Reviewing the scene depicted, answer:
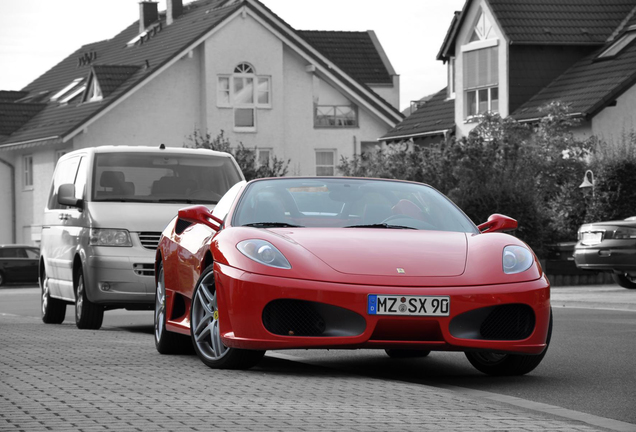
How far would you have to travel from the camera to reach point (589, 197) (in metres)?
30.6

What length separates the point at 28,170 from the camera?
178 feet

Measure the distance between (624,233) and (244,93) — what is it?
98.8ft

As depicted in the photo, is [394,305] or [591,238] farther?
[591,238]

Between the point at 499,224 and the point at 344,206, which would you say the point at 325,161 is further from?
the point at 499,224

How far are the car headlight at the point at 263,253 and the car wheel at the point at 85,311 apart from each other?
591 centimetres

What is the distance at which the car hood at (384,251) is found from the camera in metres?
8.22

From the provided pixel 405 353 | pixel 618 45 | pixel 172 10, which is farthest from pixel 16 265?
pixel 405 353

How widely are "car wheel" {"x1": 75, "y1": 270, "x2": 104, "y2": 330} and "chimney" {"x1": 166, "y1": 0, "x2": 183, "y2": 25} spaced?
42.4 metres

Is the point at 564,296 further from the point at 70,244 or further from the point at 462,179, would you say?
the point at 70,244

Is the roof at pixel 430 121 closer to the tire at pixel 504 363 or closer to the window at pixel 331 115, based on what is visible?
the window at pixel 331 115

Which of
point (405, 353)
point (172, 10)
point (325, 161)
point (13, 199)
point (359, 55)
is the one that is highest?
point (172, 10)

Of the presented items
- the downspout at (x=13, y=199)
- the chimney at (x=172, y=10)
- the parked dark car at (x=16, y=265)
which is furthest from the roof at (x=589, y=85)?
the downspout at (x=13, y=199)

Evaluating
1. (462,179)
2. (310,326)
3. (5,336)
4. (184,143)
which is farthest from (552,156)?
(310,326)

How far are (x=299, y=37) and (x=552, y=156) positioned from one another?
19.8m
